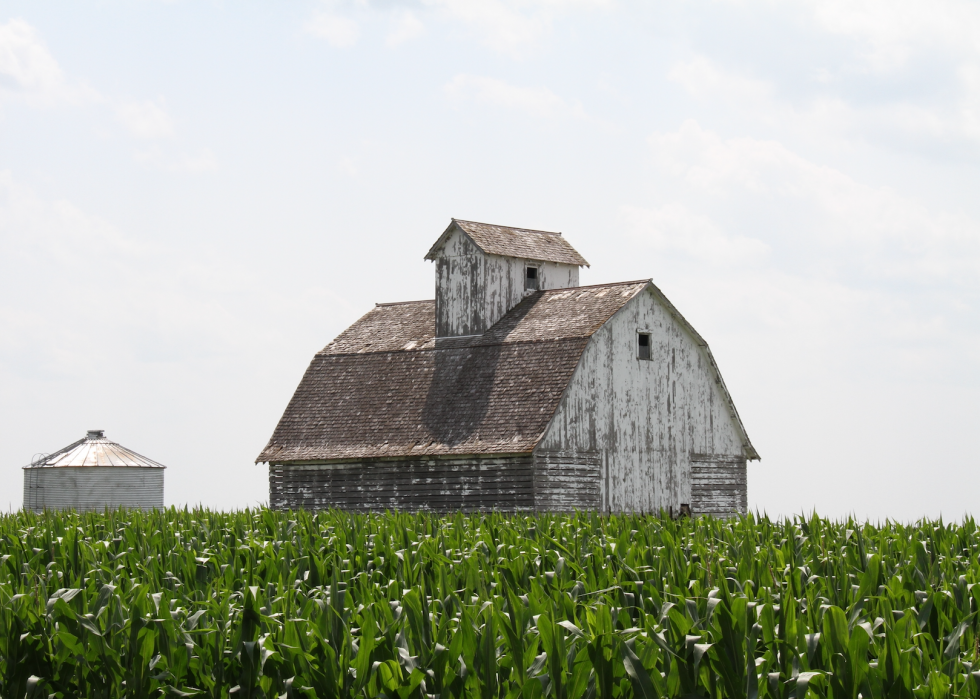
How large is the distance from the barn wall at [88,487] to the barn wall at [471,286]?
15607 mm

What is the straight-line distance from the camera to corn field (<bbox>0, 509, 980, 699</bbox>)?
5703 millimetres

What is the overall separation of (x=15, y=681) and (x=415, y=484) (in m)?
19.2

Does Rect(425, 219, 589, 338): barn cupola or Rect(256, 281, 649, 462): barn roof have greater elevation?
Rect(425, 219, 589, 338): barn cupola

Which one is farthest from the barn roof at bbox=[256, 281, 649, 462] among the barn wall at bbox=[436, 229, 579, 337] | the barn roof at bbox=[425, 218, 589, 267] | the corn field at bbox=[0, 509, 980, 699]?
the corn field at bbox=[0, 509, 980, 699]

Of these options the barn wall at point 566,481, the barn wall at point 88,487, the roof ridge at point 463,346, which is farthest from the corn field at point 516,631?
the barn wall at point 88,487

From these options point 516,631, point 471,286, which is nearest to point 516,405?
point 471,286

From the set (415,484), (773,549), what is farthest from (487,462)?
(773,549)

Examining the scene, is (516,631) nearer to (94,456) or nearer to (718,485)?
(718,485)

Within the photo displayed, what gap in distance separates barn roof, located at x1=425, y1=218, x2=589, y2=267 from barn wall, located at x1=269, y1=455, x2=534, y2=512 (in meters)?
5.87

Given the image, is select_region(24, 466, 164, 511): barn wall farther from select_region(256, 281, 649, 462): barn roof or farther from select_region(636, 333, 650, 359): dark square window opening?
select_region(636, 333, 650, 359): dark square window opening

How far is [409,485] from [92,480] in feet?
55.5

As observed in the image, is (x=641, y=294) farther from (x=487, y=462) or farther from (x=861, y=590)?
(x=861, y=590)

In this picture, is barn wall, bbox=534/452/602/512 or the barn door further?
the barn door

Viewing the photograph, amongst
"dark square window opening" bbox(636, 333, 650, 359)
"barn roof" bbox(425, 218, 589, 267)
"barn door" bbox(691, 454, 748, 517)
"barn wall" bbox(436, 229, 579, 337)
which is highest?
"barn roof" bbox(425, 218, 589, 267)
